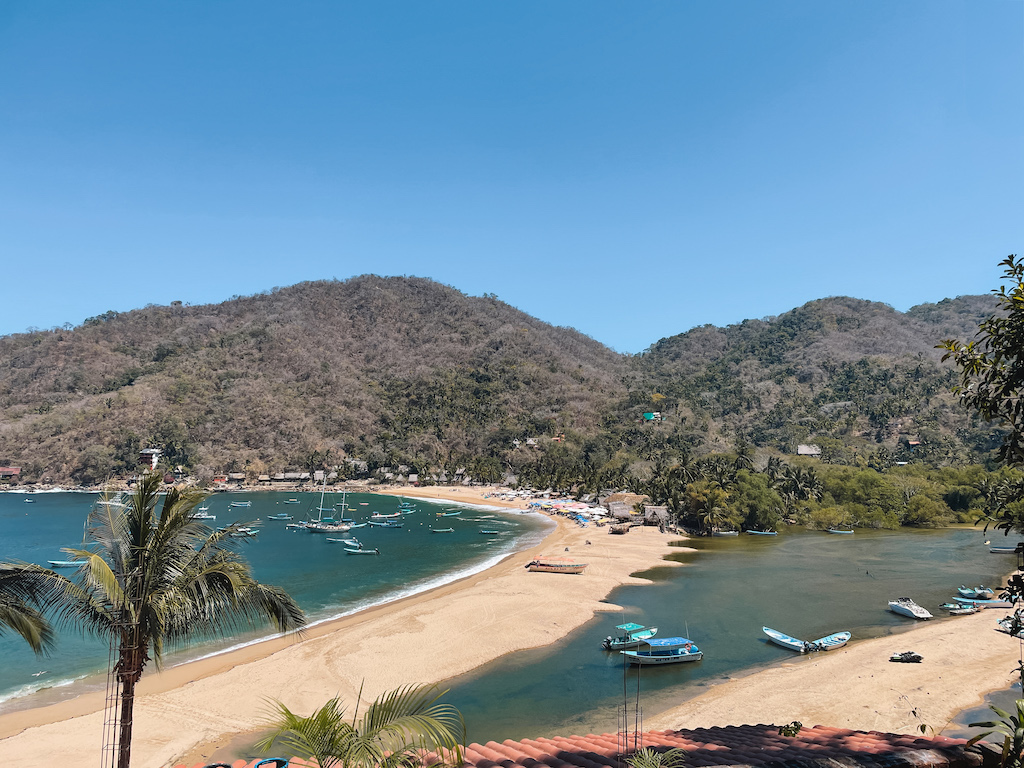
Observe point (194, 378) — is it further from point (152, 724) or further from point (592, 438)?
point (152, 724)

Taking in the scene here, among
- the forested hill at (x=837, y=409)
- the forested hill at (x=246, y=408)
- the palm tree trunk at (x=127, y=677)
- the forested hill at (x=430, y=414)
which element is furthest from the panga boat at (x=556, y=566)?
the forested hill at (x=246, y=408)

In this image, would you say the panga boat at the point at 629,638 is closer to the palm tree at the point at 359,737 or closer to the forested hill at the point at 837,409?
the palm tree at the point at 359,737

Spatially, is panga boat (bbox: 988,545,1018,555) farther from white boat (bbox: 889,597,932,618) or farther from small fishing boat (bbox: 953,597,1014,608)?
white boat (bbox: 889,597,932,618)

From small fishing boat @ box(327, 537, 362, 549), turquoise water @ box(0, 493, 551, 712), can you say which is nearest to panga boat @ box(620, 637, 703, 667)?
turquoise water @ box(0, 493, 551, 712)

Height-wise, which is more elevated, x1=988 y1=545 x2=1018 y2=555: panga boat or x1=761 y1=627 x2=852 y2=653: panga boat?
x1=988 y1=545 x2=1018 y2=555: panga boat

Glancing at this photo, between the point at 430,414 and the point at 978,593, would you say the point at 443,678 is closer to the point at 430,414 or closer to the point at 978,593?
the point at 978,593

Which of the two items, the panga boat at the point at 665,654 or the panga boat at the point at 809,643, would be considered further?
the panga boat at the point at 809,643
